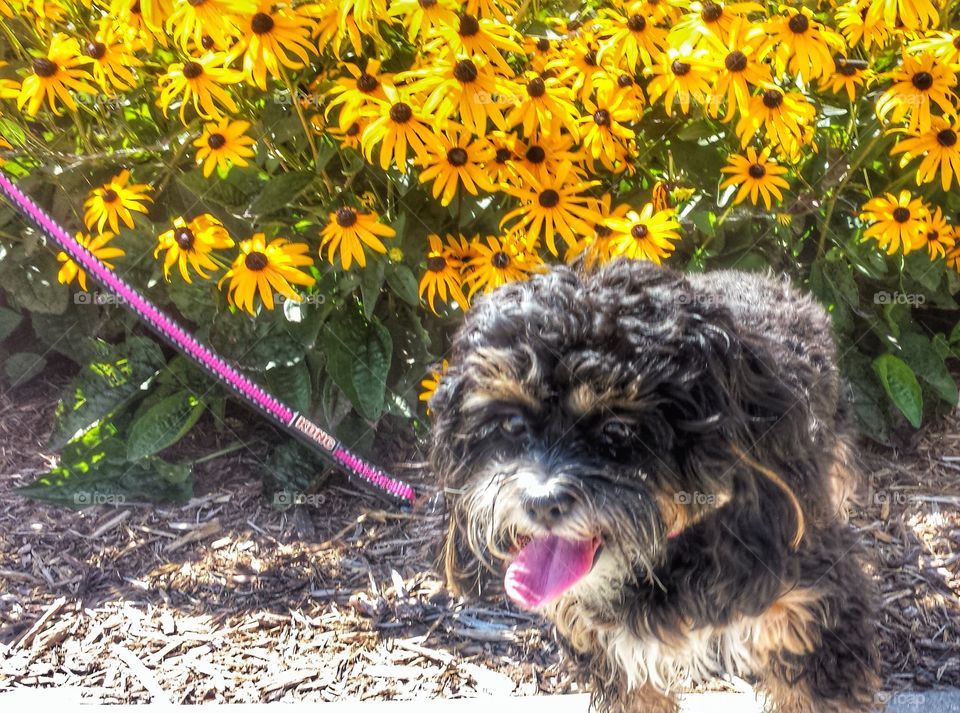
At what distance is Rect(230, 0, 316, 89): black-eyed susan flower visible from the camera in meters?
2.98

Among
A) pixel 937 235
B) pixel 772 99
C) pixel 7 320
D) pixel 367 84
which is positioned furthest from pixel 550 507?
pixel 7 320

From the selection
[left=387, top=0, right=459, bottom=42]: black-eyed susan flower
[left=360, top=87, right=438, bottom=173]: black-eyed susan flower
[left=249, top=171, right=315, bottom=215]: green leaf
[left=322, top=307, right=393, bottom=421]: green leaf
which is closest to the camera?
[left=387, top=0, right=459, bottom=42]: black-eyed susan flower

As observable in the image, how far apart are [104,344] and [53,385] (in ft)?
1.89

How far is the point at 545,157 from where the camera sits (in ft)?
10.8

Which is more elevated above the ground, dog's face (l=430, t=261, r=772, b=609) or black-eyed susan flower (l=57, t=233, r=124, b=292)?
dog's face (l=430, t=261, r=772, b=609)

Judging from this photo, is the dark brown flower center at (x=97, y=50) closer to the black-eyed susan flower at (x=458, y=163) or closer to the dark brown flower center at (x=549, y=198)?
the black-eyed susan flower at (x=458, y=163)

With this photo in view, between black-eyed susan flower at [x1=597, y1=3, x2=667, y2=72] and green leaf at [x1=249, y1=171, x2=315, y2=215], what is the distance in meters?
1.22

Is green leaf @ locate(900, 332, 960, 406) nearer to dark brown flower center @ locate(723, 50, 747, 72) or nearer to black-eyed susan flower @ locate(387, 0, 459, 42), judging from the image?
dark brown flower center @ locate(723, 50, 747, 72)

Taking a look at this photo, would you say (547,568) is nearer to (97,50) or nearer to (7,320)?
(97,50)

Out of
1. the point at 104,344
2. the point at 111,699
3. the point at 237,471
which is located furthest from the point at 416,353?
the point at 111,699

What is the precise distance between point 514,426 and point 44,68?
2.19 m

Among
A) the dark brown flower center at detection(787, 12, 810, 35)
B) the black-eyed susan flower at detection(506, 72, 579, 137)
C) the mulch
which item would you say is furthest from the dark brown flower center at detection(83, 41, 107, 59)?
the dark brown flower center at detection(787, 12, 810, 35)

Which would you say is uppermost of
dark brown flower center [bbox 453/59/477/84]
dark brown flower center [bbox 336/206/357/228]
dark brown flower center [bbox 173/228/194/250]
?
dark brown flower center [bbox 453/59/477/84]

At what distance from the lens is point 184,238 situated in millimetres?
3301
